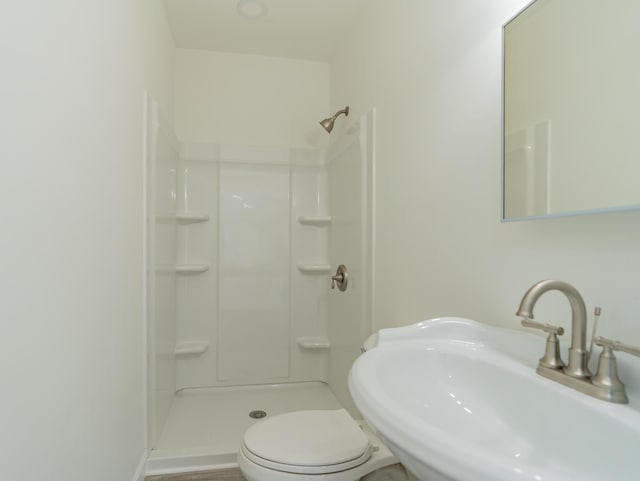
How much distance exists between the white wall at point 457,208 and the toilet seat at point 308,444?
48 cm

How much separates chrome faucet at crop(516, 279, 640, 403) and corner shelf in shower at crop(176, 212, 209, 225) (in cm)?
213

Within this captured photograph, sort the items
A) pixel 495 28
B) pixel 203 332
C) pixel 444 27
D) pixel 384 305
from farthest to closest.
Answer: pixel 203 332
pixel 384 305
pixel 444 27
pixel 495 28

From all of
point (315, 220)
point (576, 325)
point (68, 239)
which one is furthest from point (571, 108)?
point (315, 220)

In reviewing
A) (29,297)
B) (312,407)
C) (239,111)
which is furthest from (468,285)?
(239,111)

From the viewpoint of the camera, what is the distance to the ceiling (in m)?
2.09

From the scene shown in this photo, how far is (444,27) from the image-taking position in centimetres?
129

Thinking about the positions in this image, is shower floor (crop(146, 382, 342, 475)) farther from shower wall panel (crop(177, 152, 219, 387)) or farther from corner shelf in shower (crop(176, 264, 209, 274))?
corner shelf in shower (crop(176, 264, 209, 274))

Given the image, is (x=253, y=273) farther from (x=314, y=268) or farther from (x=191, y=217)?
(x=191, y=217)

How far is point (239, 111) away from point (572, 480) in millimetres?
2691

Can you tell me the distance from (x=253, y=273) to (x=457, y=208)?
1.71 meters

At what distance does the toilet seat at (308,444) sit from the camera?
116cm

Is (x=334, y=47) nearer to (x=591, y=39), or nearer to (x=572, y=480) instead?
(x=591, y=39)

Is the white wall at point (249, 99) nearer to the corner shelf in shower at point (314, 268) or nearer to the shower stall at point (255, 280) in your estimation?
the shower stall at point (255, 280)

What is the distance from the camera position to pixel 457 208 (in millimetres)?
1211
